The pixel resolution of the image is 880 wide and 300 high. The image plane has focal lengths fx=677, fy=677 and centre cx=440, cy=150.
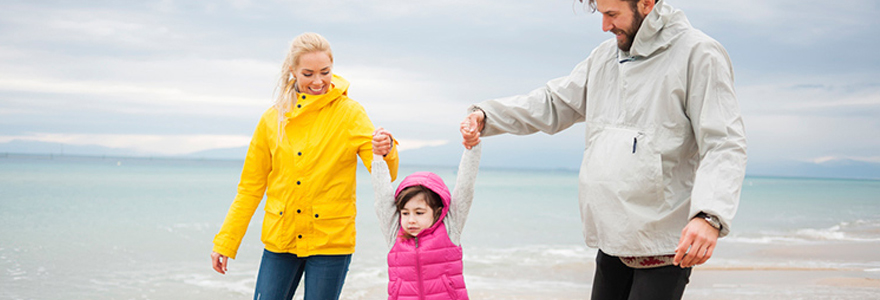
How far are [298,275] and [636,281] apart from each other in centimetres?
157

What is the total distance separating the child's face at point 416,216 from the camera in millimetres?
2770

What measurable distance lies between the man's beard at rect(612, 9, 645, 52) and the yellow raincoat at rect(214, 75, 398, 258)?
1.12 m

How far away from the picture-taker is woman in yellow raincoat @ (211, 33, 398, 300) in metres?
2.88

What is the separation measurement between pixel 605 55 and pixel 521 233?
10.7m

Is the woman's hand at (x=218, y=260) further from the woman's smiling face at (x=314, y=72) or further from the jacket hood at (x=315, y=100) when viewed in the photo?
the woman's smiling face at (x=314, y=72)

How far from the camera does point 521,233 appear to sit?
1275 cm

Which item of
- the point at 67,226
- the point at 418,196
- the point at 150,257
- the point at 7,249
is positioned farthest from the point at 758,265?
the point at 67,226

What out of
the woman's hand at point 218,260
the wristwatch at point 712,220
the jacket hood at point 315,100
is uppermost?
the jacket hood at point 315,100

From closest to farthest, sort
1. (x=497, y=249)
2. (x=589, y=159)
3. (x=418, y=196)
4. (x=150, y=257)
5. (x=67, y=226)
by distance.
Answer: (x=589, y=159) → (x=418, y=196) → (x=150, y=257) → (x=497, y=249) → (x=67, y=226)

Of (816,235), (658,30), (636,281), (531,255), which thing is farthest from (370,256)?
(816,235)

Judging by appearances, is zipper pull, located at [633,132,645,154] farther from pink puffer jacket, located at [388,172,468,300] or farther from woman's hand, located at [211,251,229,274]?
woman's hand, located at [211,251,229,274]

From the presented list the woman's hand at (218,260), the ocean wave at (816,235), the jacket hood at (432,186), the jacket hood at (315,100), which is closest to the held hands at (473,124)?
the jacket hood at (432,186)

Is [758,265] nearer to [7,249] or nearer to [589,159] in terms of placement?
[589,159]

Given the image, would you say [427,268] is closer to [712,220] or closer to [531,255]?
[712,220]
